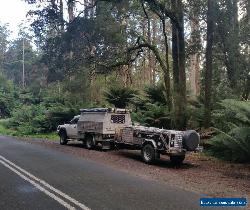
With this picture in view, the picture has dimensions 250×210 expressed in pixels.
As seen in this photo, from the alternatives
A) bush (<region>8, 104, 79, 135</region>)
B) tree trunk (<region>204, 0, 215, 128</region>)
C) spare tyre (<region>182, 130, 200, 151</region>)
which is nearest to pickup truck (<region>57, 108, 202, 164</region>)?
spare tyre (<region>182, 130, 200, 151</region>)

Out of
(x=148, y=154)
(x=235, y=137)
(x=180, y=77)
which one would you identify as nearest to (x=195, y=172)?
(x=235, y=137)

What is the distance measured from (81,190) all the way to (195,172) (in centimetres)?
505

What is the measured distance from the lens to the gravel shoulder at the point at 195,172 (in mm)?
11216

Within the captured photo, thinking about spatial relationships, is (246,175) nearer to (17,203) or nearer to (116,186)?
(116,186)

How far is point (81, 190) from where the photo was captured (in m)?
10.5

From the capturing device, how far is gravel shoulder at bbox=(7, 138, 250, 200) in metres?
11.2

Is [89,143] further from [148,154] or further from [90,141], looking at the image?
[148,154]

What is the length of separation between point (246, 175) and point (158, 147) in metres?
3.77

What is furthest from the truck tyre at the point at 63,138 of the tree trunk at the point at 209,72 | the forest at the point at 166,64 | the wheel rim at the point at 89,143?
the tree trunk at the point at 209,72

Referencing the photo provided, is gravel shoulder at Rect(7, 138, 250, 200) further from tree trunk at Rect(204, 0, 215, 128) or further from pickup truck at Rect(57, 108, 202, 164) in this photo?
tree trunk at Rect(204, 0, 215, 128)

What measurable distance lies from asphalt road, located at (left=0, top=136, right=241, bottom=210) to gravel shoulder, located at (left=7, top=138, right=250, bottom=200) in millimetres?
711

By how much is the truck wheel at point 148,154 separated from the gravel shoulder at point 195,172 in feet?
0.77

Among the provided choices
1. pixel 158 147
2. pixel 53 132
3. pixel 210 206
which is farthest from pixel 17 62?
Result: pixel 210 206

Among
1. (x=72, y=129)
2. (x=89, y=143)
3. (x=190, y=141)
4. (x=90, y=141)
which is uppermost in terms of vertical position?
(x=72, y=129)
